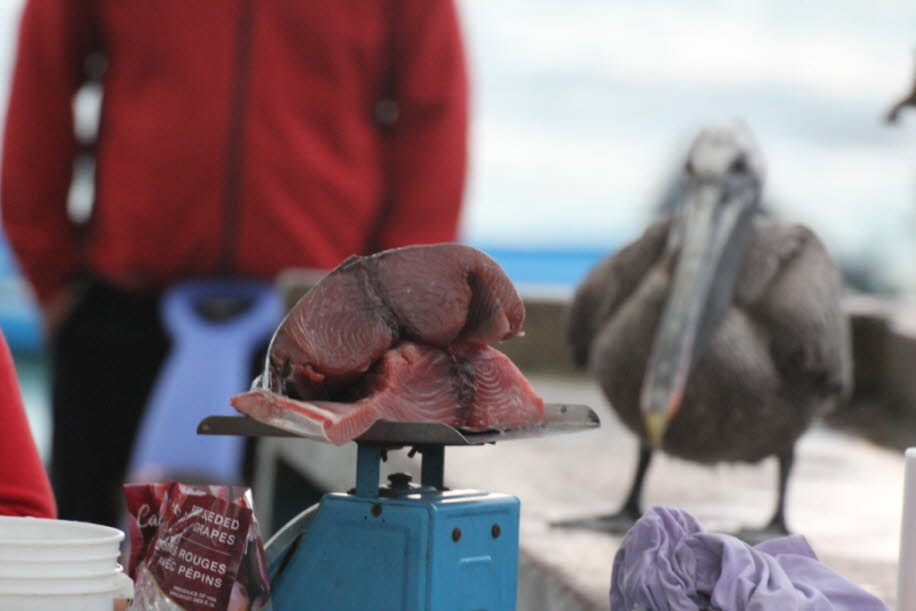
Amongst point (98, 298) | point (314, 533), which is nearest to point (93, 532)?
point (314, 533)

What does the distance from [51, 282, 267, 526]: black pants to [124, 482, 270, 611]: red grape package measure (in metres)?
2.21

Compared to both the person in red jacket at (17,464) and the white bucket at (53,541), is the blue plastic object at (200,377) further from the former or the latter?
the white bucket at (53,541)

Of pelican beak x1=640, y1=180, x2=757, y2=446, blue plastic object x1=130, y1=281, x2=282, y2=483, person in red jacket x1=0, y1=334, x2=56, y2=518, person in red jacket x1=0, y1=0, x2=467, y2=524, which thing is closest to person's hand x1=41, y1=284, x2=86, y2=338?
person in red jacket x1=0, y1=0, x2=467, y2=524

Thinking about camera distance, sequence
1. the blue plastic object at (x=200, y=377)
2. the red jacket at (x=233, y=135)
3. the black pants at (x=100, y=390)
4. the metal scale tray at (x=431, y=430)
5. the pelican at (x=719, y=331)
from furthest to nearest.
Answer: the black pants at (x=100, y=390) → the red jacket at (x=233, y=135) → the blue plastic object at (x=200, y=377) → the pelican at (x=719, y=331) → the metal scale tray at (x=431, y=430)

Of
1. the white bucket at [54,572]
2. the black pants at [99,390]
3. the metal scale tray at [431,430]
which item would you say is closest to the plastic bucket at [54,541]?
the white bucket at [54,572]

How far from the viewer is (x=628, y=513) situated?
277cm

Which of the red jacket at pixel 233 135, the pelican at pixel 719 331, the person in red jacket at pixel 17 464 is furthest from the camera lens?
the red jacket at pixel 233 135

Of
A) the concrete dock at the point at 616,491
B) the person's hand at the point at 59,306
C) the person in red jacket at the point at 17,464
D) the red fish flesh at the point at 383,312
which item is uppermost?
the red fish flesh at the point at 383,312

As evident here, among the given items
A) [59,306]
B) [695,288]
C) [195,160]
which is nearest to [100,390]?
[59,306]

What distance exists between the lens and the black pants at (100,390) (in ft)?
12.0

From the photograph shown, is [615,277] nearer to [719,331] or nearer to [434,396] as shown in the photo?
[719,331]

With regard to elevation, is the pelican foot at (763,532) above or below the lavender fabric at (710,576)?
below

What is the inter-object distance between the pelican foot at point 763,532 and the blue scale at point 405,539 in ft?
3.82

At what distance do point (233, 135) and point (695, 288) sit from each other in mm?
1343
